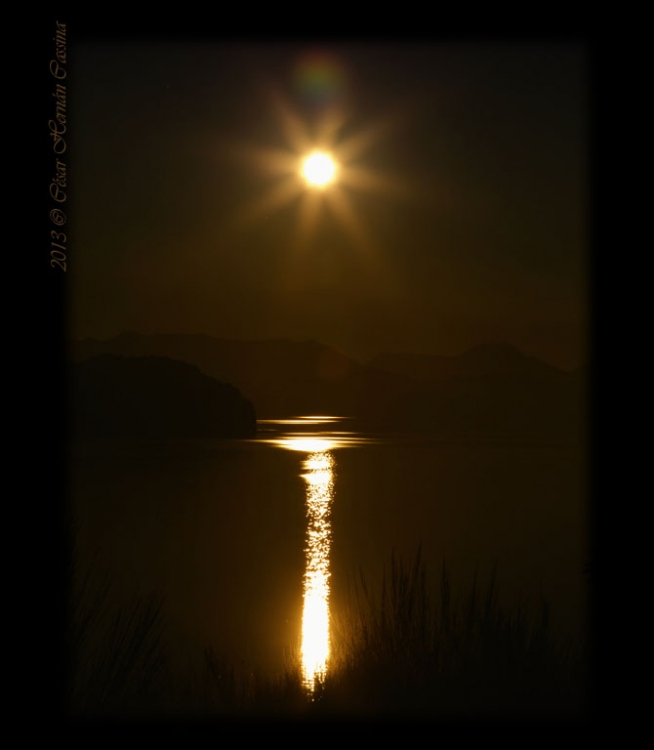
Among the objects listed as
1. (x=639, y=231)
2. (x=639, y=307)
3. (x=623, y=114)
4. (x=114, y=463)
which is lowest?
(x=114, y=463)

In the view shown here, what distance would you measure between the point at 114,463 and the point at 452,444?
69.6ft

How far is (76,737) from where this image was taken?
2869 mm

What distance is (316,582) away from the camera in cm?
766

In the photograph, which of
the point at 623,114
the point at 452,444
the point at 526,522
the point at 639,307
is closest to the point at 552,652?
the point at 639,307

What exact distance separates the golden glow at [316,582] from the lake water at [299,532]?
0.10 feet

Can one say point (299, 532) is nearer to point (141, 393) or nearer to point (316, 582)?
point (141, 393)

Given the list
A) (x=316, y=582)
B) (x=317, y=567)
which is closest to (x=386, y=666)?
(x=316, y=582)

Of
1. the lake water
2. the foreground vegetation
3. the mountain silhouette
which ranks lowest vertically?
the lake water

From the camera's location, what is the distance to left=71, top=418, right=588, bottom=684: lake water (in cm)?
431

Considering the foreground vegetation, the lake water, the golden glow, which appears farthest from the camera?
the lake water

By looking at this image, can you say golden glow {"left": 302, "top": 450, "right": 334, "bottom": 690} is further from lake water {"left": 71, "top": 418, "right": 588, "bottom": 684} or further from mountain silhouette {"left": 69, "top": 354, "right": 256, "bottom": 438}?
mountain silhouette {"left": 69, "top": 354, "right": 256, "bottom": 438}

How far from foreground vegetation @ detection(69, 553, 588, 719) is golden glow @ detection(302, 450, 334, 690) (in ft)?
0.28

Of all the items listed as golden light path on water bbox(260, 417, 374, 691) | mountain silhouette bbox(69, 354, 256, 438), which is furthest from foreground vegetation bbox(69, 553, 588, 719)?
mountain silhouette bbox(69, 354, 256, 438)

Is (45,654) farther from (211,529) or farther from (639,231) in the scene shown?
(211,529)
